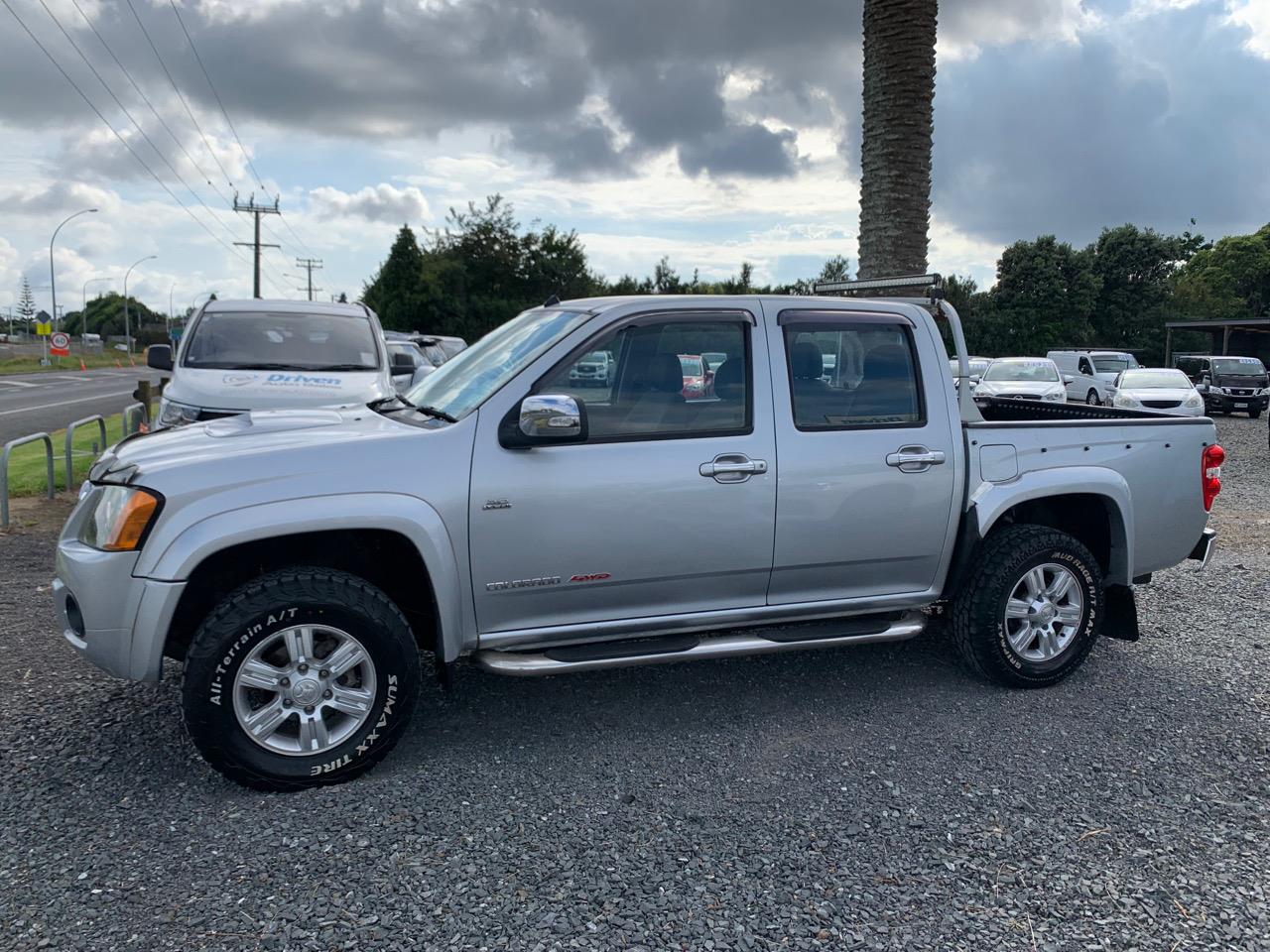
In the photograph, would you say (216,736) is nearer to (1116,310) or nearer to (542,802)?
(542,802)

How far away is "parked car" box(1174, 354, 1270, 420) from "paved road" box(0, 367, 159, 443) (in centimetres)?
2617

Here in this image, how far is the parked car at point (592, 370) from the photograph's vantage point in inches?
160

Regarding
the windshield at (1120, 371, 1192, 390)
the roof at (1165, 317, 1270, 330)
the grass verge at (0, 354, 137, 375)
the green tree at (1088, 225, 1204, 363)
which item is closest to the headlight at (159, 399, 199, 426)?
the windshield at (1120, 371, 1192, 390)

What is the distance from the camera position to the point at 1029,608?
468 centimetres

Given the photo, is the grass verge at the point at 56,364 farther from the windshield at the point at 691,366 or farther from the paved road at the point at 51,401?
the windshield at the point at 691,366

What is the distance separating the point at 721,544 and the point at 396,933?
195 centimetres

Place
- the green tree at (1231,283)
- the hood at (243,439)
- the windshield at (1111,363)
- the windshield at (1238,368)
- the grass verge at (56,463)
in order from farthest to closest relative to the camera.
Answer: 1. the green tree at (1231,283)
2. the windshield at (1111,363)
3. the windshield at (1238,368)
4. the grass verge at (56,463)
5. the hood at (243,439)

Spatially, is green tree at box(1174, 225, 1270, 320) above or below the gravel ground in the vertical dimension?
above

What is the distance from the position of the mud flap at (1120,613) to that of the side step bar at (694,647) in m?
1.13

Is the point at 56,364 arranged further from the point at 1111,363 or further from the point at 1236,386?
the point at 1236,386

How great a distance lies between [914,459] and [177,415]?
5665mm

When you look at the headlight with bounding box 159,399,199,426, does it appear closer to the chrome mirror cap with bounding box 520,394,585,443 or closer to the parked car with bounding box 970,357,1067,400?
the chrome mirror cap with bounding box 520,394,585,443

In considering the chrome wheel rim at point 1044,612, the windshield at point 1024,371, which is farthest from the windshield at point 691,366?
the windshield at point 1024,371

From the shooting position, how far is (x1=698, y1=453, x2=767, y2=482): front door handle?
4066 mm
